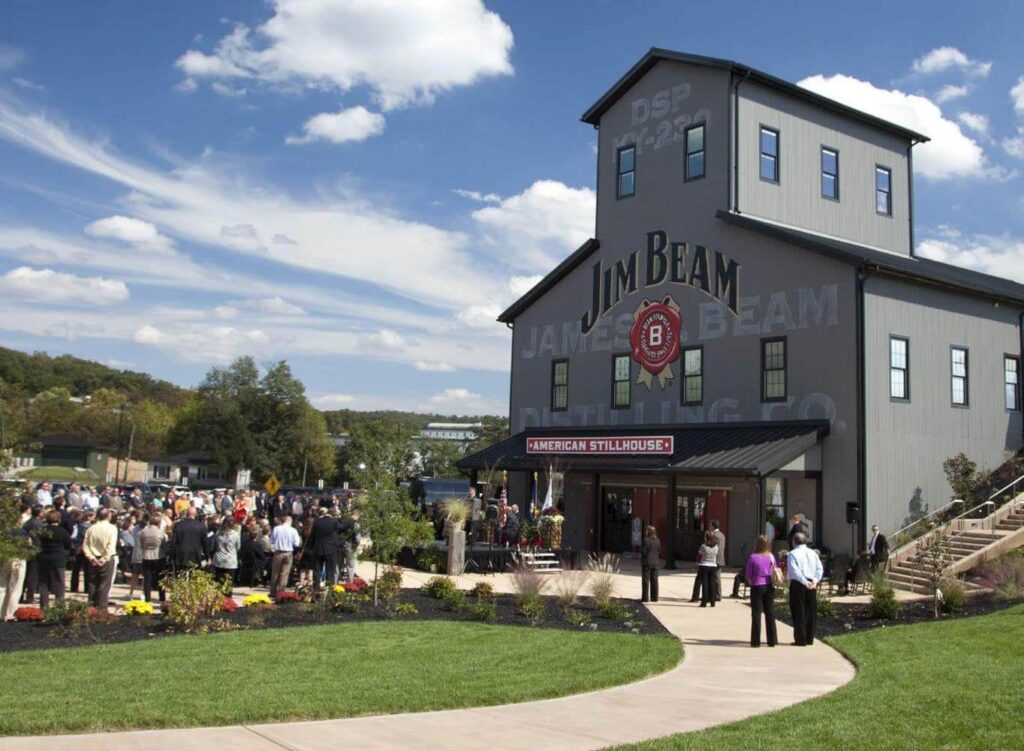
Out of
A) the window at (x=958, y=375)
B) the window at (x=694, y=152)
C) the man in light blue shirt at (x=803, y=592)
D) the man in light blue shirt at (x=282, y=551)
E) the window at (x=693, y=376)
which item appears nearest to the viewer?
the man in light blue shirt at (x=803, y=592)

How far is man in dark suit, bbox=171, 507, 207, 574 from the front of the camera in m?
18.3

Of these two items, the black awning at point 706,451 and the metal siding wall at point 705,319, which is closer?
the black awning at point 706,451

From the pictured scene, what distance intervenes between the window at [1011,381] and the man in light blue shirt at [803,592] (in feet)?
64.9

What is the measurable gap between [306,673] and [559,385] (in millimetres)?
24723

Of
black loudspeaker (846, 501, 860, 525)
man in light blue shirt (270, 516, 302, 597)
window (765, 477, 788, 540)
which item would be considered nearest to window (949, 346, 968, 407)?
black loudspeaker (846, 501, 860, 525)

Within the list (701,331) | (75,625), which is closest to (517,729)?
(75,625)

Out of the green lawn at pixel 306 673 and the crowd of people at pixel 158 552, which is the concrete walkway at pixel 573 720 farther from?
the crowd of people at pixel 158 552

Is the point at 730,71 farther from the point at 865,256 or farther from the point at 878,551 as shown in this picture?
the point at 878,551

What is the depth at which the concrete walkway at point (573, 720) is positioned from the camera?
27.8 ft

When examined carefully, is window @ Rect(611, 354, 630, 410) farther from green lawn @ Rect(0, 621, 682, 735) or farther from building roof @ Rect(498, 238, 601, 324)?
green lawn @ Rect(0, 621, 682, 735)

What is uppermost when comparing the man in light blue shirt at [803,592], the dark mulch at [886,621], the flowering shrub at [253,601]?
the man in light blue shirt at [803,592]

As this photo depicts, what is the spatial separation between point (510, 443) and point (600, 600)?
1815 centimetres

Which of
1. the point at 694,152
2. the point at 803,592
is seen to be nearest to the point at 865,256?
the point at 694,152

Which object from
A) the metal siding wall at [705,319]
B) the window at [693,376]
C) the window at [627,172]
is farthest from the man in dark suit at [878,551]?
the window at [627,172]
